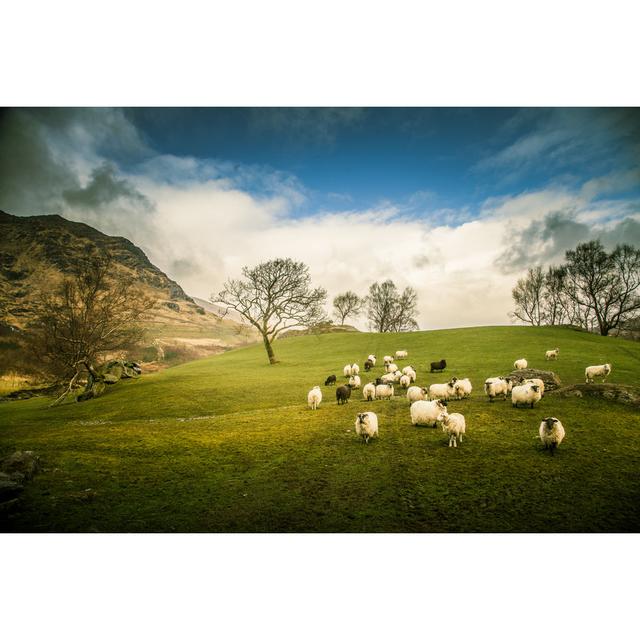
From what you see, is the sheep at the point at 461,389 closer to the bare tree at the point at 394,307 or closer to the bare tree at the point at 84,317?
the bare tree at the point at 84,317

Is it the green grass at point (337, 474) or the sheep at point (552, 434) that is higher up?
the sheep at point (552, 434)

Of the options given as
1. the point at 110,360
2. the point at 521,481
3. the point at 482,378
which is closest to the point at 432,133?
the point at 521,481

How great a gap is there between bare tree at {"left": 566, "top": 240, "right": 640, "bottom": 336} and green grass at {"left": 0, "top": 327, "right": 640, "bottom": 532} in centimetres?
1114

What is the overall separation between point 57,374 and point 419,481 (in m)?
21.0

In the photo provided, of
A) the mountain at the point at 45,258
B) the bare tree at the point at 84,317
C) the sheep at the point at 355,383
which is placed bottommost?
the sheep at the point at 355,383

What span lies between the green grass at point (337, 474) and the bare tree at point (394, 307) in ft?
144

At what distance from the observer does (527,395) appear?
9.92 metres

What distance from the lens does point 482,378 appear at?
670 inches

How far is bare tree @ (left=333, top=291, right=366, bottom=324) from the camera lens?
54.6 metres

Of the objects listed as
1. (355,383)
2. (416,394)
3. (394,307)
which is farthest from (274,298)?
(394,307)

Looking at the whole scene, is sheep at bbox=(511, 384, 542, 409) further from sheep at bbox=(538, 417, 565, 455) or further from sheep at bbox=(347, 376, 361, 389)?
sheep at bbox=(347, 376, 361, 389)

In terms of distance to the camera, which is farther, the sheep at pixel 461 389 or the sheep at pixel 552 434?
the sheep at pixel 461 389

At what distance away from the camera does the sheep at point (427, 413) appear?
28.5 ft

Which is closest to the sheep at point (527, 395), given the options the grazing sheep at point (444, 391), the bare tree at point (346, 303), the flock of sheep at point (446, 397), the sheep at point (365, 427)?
the flock of sheep at point (446, 397)
